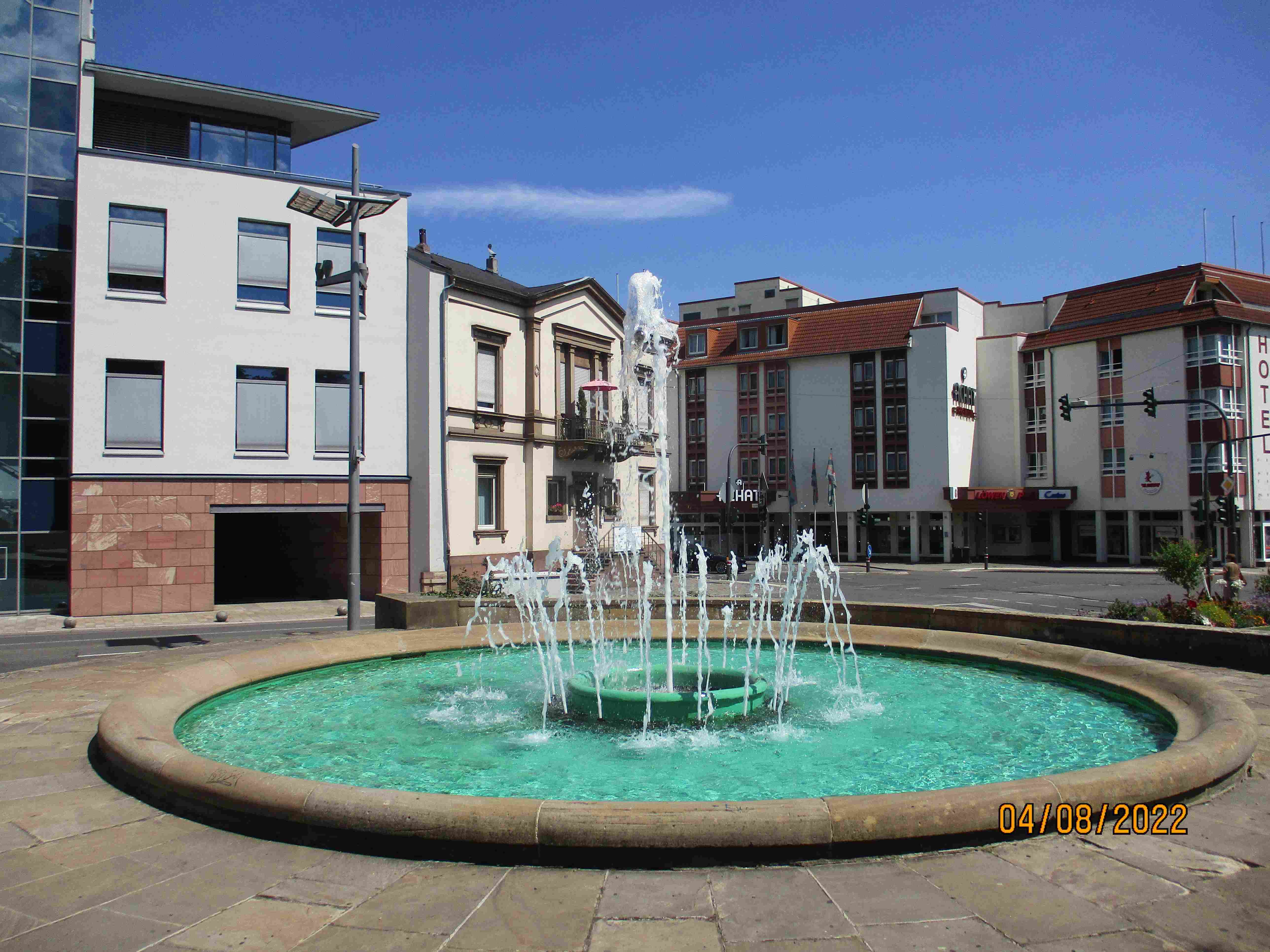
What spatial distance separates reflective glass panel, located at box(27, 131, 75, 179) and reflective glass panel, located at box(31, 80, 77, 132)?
225 millimetres

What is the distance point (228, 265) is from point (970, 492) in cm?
4593

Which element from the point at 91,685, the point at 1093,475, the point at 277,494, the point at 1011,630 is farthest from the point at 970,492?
the point at 91,685

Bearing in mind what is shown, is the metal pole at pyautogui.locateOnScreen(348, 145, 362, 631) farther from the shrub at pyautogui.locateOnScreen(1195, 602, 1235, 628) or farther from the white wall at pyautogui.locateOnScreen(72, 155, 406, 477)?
the shrub at pyautogui.locateOnScreen(1195, 602, 1235, 628)

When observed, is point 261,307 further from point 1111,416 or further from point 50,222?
point 1111,416

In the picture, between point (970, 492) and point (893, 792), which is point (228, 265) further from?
point (970, 492)

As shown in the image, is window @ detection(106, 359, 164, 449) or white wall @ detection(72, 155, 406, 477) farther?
window @ detection(106, 359, 164, 449)

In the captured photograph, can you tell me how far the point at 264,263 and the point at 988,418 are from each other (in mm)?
49190

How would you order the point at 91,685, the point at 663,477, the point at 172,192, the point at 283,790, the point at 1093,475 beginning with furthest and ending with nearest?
the point at 1093,475
the point at 172,192
the point at 663,477
the point at 91,685
the point at 283,790

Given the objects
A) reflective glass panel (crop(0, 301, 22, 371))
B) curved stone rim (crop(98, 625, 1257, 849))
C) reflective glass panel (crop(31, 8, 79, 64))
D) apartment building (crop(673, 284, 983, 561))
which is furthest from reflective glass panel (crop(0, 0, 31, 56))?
apartment building (crop(673, 284, 983, 561))

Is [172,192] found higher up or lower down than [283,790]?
higher up

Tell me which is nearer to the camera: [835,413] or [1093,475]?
[1093,475]

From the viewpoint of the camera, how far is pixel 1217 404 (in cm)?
4938

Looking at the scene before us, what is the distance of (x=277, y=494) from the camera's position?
26.6m

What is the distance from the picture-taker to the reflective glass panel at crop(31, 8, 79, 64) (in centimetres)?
2684
